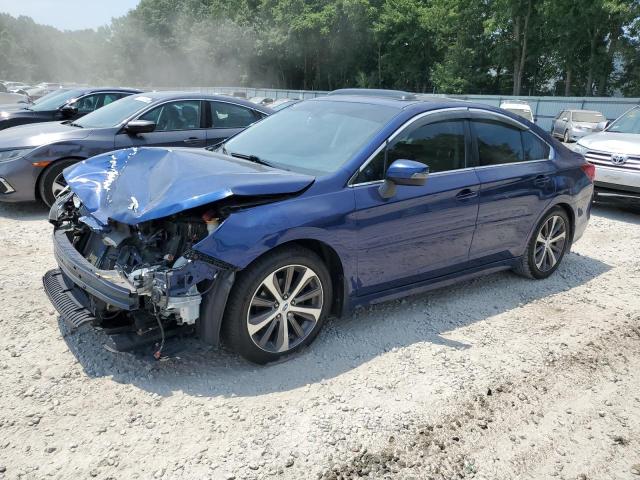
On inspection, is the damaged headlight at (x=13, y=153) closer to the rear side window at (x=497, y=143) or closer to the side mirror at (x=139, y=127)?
the side mirror at (x=139, y=127)

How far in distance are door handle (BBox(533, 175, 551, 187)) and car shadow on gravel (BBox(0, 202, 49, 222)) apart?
564cm

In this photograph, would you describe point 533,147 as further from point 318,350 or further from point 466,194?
point 318,350

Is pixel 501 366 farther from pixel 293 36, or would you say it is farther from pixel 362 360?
pixel 293 36

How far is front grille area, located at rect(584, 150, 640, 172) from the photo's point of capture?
797 centimetres

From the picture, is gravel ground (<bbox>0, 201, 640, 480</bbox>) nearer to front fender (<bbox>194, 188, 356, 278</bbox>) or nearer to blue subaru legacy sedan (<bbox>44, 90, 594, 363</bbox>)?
blue subaru legacy sedan (<bbox>44, 90, 594, 363</bbox>)

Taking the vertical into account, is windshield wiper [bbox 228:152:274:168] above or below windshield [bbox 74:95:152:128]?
below

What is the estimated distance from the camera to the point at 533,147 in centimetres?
504

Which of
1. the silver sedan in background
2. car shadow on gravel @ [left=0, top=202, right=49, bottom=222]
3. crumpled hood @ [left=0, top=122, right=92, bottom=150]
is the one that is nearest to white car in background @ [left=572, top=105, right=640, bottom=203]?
crumpled hood @ [left=0, top=122, right=92, bottom=150]

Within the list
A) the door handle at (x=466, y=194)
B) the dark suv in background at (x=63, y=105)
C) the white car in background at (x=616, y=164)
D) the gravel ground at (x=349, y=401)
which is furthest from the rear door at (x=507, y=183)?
the dark suv in background at (x=63, y=105)

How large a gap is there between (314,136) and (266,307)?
4.79 ft

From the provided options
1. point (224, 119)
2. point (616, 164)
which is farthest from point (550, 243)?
point (224, 119)

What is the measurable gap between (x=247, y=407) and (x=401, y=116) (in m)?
2.32

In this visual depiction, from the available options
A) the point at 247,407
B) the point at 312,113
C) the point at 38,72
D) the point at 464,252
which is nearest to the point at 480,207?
the point at 464,252

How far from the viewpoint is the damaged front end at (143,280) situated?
3.00 metres
